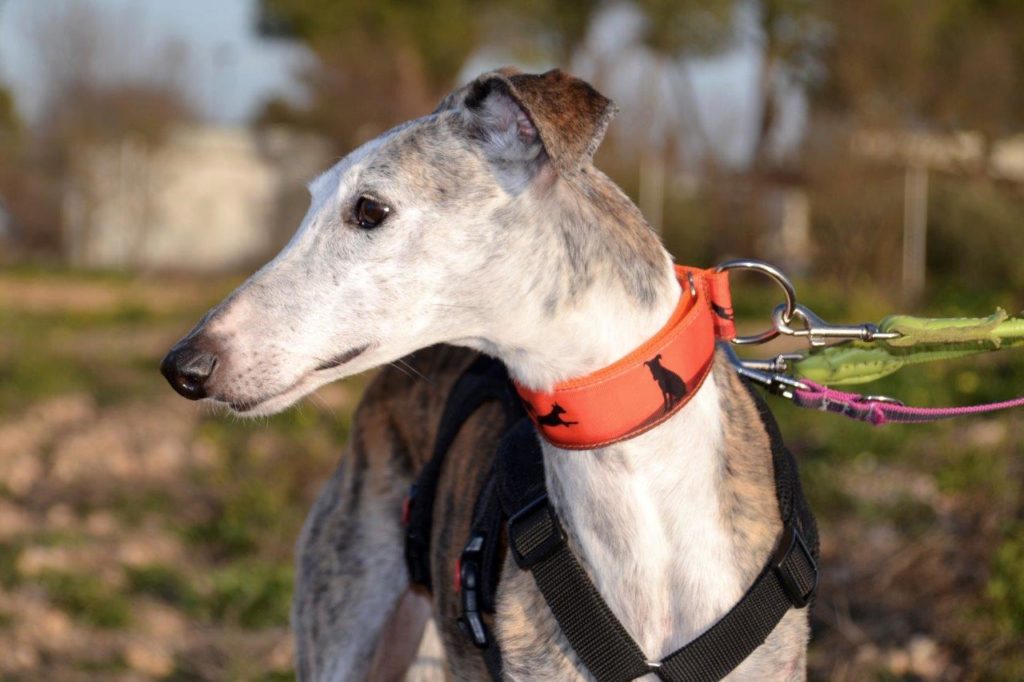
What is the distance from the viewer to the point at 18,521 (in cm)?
565

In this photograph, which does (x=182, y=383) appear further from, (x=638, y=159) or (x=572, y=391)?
(x=638, y=159)

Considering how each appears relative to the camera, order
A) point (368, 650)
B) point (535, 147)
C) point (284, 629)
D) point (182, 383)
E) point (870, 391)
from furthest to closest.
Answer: point (870, 391) → point (284, 629) → point (368, 650) → point (535, 147) → point (182, 383)

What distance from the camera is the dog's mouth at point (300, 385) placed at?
209 centimetres

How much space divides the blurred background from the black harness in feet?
3.20

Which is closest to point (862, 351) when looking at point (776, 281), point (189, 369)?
point (776, 281)

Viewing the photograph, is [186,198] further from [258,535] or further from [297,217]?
[258,535]

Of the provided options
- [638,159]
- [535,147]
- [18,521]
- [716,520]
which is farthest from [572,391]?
[638,159]

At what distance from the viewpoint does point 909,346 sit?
2.47 m

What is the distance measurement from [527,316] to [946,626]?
2.16 metres

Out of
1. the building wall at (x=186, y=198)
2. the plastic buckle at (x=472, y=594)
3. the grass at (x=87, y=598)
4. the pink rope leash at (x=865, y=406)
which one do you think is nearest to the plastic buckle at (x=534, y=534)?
the plastic buckle at (x=472, y=594)

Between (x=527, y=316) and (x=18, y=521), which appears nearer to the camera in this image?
(x=527, y=316)

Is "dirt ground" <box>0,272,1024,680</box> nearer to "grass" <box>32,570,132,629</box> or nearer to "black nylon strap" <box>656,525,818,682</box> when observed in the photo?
"grass" <box>32,570,132,629</box>

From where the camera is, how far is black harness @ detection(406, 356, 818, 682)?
2057mm

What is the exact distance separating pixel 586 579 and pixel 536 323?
0.46 m
